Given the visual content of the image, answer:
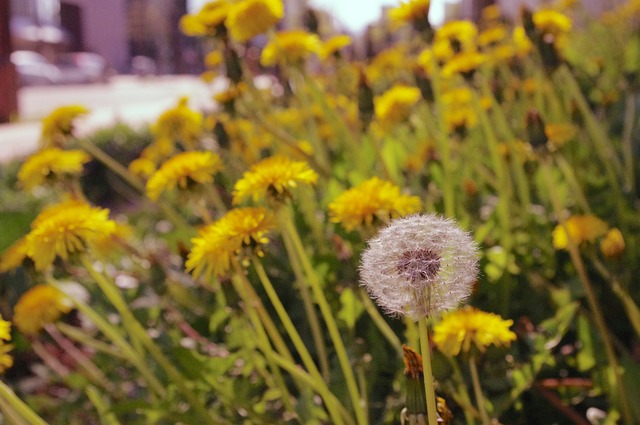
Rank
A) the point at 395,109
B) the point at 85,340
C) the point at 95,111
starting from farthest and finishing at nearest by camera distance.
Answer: the point at 95,111
the point at 395,109
the point at 85,340

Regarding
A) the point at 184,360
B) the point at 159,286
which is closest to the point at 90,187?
the point at 159,286

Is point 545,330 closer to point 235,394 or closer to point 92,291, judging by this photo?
point 235,394

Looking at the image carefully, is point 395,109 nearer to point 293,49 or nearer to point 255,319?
point 293,49

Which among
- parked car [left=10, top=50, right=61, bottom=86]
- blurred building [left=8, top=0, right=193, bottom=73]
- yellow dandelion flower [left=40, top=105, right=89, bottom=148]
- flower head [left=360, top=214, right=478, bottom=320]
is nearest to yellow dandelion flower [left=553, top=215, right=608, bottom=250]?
flower head [left=360, top=214, right=478, bottom=320]

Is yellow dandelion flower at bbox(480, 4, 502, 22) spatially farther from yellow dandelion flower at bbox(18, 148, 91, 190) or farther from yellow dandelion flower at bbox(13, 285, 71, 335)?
yellow dandelion flower at bbox(13, 285, 71, 335)

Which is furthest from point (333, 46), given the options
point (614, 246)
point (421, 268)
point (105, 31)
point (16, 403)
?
point (105, 31)
